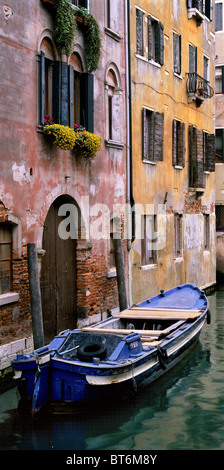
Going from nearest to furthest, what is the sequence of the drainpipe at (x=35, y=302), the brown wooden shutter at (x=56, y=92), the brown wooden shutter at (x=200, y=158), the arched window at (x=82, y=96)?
1. the drainpipe at (x=35, y=302)
2. the brown wooden shutter at (x=56, y=92)
3. the arched window at (x=82, y=96)
4. the brown wooden shutter at (x=200, y=158)

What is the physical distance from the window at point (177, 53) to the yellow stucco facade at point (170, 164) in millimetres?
77

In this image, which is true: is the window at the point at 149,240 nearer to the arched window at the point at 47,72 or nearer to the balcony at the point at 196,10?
the arched window at the point at 47,72

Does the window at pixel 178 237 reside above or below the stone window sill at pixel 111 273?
above

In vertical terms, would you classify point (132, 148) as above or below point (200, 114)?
below

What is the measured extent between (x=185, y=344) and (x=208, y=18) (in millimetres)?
12828

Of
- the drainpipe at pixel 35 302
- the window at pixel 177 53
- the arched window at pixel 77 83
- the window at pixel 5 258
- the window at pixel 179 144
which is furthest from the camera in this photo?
the window at pixel 179 144

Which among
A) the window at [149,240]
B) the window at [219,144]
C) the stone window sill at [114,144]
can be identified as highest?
the window at [219,144]

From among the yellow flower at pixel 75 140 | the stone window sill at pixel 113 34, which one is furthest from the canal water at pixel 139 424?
the stone window sill at pixel 113 34

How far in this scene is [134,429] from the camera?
6820 millimetres

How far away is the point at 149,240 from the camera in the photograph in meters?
14.2

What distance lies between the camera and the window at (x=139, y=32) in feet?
43.9

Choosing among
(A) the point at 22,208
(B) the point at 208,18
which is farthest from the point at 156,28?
(A) the point at 22,208

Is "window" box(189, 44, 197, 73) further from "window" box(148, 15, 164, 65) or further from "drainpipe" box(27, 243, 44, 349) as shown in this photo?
"drainpipe" box(27, 243, 44, 349)

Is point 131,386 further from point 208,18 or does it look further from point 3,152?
point 208,18
